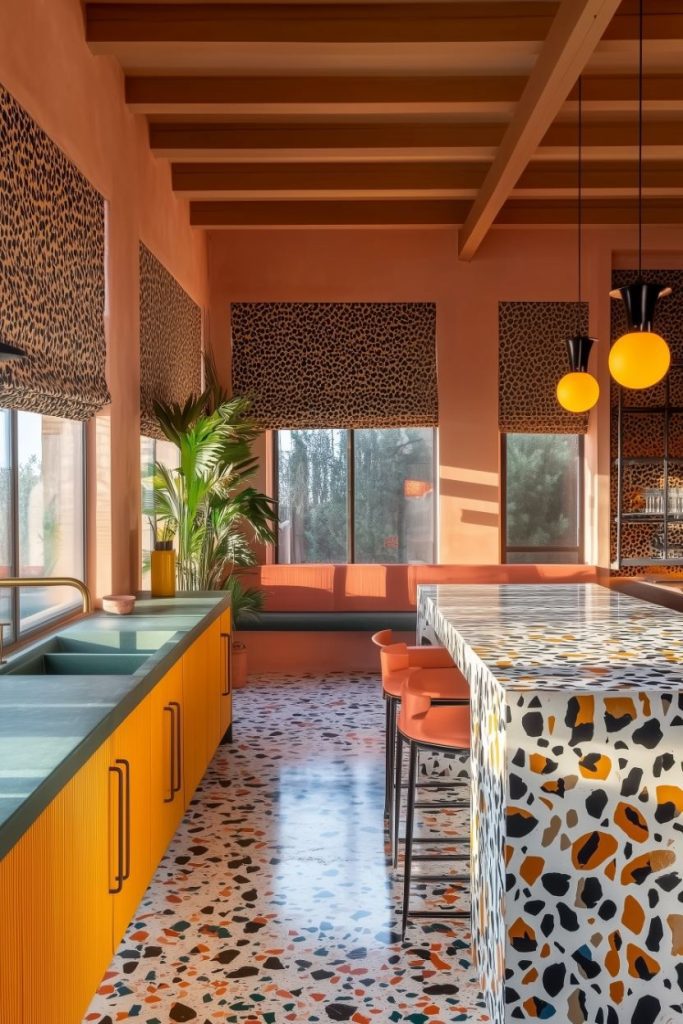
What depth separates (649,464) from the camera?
811cm

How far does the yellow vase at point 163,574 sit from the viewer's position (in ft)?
17.0

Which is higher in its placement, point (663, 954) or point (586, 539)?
point (586, 539)

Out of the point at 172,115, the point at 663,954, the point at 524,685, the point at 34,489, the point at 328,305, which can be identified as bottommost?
the point at 663,954

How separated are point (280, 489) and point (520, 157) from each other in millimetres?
3703

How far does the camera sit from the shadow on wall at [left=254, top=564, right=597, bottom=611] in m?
7.77

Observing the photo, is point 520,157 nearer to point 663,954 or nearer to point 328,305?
point 328,305

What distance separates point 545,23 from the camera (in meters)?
4.30

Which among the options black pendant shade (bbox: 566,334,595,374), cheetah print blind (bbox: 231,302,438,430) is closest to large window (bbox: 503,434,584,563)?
cheetah print blind (bbox: 231,302,438,430)

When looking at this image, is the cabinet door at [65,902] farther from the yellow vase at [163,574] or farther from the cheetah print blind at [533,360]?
the cheetah print blind at [533,360]

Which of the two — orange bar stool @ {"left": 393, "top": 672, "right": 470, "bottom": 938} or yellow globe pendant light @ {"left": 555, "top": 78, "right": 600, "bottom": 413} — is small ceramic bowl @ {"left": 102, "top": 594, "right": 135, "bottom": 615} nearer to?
orange bar stool @ {"left": 393, "top": 672, "right": 470, "bottom": 938}

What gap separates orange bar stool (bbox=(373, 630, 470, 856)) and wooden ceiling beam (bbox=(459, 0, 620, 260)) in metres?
2.52

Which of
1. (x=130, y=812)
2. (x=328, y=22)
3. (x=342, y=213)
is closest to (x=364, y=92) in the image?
(x=328, y=22)

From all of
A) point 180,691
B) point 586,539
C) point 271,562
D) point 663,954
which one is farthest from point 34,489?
point 586,539

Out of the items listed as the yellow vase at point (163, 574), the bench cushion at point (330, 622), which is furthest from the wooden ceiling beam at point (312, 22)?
the bench cushion at point (330, 622)
